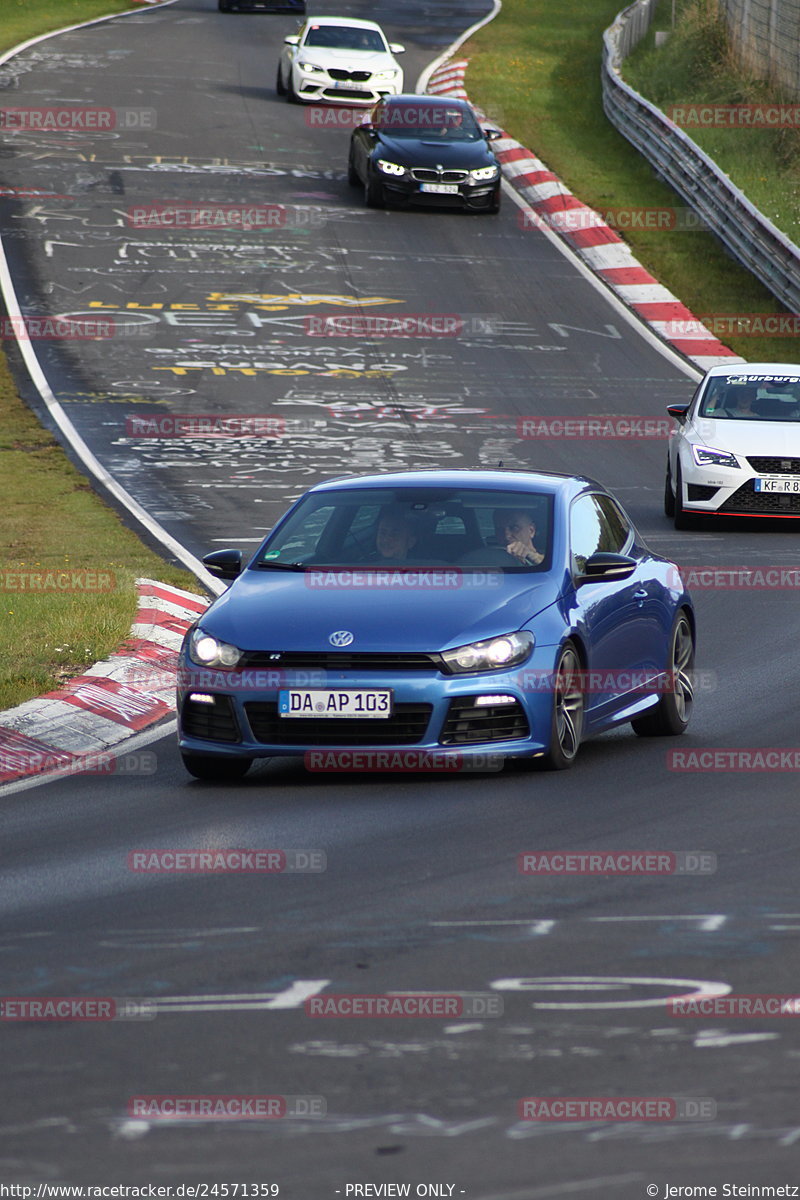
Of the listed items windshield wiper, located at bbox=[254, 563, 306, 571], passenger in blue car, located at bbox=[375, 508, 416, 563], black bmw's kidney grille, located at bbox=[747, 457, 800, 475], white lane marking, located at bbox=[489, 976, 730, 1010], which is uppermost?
white lane marking, located at bbox=[489, 976, 730, 1010]

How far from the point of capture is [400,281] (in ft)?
101

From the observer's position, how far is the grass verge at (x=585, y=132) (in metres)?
31.3

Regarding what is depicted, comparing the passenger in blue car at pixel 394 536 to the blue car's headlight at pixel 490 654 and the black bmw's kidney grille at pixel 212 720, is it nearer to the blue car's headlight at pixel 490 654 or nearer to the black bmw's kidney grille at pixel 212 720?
the blue car's headlight at pixel 490 654

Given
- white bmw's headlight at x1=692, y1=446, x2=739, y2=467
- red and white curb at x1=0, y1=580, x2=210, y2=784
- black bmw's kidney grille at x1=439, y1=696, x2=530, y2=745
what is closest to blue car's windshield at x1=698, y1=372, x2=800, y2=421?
white bmw's headlight at x1=692, y1=446, x2=739, y2=467

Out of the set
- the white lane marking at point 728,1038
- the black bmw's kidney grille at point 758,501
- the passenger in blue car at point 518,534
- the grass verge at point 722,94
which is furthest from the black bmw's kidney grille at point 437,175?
the white lane marking at point 728,1038

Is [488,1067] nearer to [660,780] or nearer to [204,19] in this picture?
[660,780]

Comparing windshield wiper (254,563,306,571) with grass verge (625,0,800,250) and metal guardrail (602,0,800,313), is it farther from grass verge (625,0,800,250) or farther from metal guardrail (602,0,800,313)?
grass verge (625,0,800,250)

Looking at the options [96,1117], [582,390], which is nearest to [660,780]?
[96,1117]

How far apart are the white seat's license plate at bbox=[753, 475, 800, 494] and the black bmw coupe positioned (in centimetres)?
1524

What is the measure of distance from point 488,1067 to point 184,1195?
1088mm

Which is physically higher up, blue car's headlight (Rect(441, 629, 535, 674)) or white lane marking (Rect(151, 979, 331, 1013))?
white lane marking (Rect(151, 979, 331, 1013))

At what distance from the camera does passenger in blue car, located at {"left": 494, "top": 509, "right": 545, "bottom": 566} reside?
1016 cm

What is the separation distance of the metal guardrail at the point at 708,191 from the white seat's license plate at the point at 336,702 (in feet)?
70.0

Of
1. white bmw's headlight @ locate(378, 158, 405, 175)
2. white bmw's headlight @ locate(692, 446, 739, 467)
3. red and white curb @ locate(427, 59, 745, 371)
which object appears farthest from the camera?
white bmw's headlight @ locate(378, 158, 405, 175)
